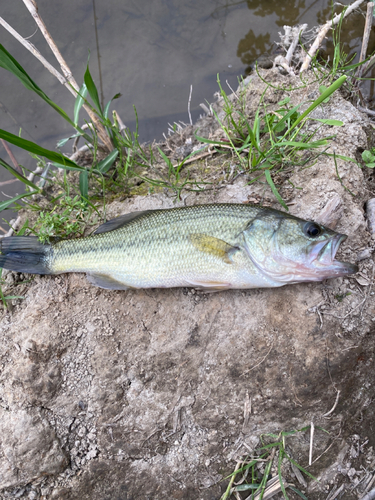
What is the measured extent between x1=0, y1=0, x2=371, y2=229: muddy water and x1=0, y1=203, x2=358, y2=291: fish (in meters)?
2.45

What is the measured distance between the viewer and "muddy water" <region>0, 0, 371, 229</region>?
513 cm

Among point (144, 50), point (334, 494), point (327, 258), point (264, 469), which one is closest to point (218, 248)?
point (327, 258)

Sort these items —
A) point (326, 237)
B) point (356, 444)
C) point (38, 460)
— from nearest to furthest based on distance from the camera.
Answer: point (326, 237) → point (38, 460) → point (356, 444)

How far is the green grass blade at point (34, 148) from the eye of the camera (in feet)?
10.1

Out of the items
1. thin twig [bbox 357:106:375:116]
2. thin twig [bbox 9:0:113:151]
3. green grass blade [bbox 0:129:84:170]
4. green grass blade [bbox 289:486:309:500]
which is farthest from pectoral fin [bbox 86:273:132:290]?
thin twig [bbox 357:106:375:116]

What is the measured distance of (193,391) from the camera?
3395 millimetres

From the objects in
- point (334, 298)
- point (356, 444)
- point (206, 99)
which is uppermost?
point (206, 99)

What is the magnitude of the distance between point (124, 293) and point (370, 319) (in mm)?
2799

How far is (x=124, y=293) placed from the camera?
3.66 meters

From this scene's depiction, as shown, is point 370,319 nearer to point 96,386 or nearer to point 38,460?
point 96,386

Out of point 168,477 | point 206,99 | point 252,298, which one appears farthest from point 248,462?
point 206,99

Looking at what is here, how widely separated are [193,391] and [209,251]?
5.13 feet

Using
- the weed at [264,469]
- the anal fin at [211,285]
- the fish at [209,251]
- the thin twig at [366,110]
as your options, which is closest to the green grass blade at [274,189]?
the fish at [209,251]

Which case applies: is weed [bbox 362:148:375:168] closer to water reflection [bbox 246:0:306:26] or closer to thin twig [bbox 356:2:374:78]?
thin twig [bbox 356:2:374:78]
